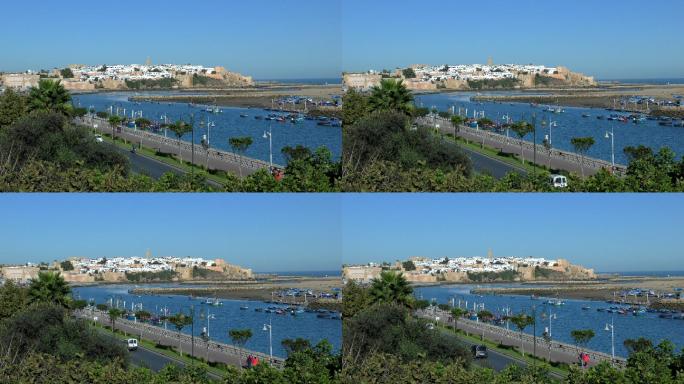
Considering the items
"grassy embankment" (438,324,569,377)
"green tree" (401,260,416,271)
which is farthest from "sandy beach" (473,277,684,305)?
"green tree" (401,260,416,271)

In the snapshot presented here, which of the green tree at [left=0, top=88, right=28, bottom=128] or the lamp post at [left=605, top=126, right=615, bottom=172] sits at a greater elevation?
the green tree at [left=0, top=88, right=28, bottom=128]

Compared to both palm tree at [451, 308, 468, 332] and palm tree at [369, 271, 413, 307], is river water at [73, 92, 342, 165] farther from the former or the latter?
palm tree at [451, 308, 468, 332]

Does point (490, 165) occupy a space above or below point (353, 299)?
above

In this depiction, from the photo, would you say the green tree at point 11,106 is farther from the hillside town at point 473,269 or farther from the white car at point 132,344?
the hillside town at point 473,269

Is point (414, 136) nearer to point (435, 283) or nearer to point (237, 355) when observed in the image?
point (435, 283)

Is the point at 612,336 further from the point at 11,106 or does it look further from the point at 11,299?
the point at 11,106

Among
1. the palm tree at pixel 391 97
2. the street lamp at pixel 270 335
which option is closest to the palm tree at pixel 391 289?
the street lamp at pixel 270 335

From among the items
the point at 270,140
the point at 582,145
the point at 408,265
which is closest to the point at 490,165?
the point at 582,145
